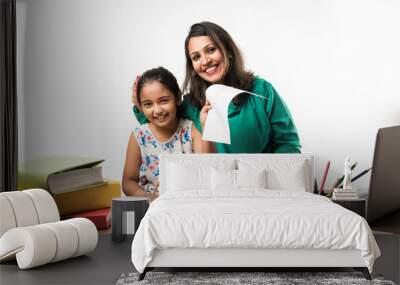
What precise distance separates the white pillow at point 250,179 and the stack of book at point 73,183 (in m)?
1.46

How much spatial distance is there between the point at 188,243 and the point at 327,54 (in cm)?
308

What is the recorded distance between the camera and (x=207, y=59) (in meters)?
6.90

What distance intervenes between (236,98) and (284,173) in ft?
3.27

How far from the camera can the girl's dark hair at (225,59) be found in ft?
22.7

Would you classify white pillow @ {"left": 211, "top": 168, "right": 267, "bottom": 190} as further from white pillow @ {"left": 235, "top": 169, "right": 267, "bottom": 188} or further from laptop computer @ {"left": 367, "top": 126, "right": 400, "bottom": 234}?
laptop computer @ {"left": 367, "top": 126, "right": 400, "bottom": 234}

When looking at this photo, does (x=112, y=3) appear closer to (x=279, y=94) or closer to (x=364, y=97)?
(x=279, y=94)

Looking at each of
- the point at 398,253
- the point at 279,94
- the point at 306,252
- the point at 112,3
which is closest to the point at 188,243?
the point at 306,252

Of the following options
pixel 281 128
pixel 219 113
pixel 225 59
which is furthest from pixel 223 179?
pixel 225 59

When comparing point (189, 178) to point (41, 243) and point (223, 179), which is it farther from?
point (41, 243)

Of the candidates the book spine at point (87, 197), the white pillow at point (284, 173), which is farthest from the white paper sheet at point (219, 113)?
the book spine at point (87, 197)

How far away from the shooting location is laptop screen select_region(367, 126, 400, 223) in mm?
6766

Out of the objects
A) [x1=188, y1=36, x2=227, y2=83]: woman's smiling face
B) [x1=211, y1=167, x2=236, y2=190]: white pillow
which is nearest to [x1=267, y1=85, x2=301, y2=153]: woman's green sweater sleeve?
[x1=188, y1=36, x2=227, y2=83]: woman's smiling face

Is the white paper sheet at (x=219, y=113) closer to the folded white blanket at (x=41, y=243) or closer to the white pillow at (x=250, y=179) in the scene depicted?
the white pillow at (x=250, y=179)

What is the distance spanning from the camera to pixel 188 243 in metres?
4.68
